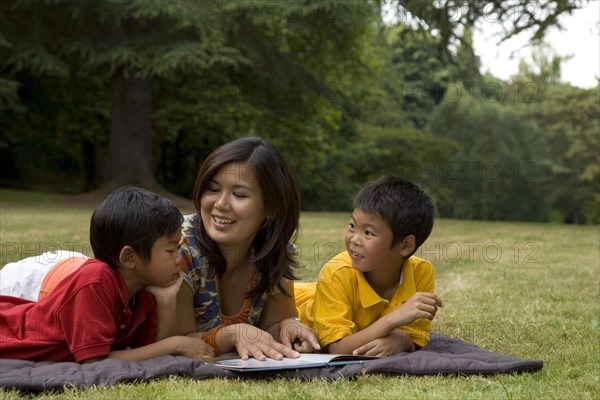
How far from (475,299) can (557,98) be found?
25.5 m

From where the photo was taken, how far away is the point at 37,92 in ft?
81.4

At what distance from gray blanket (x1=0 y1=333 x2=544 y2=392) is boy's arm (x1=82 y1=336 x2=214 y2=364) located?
9 cm

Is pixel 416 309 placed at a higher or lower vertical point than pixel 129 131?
lower

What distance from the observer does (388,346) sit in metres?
3.88

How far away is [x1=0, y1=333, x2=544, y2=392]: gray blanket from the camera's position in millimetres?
3186

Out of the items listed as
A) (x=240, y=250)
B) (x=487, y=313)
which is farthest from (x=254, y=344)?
(x=487, y=313)

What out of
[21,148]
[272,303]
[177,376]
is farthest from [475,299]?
[21,148]

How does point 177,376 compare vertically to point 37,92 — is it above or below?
below

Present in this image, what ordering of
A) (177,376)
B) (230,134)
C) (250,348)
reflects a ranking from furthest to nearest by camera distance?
(230,134), (250,348), (177,376)

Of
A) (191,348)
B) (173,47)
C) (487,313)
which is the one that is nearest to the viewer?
(191,348)

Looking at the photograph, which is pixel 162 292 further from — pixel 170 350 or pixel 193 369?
pixel 193 369

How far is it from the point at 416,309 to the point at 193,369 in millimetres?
1088

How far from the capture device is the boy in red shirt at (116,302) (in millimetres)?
3426

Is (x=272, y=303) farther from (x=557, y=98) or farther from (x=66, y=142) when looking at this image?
(x=557, y=98)
